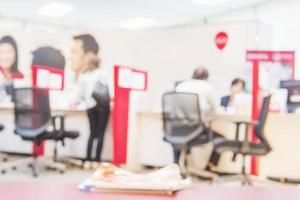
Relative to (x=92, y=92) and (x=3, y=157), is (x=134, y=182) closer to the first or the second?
(x=92, y=92)

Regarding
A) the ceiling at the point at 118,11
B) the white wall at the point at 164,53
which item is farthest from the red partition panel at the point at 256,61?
the ceiling at the point at 118,11

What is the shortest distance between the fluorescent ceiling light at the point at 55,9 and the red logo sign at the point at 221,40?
4.30m

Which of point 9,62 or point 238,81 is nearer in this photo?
point 238,81

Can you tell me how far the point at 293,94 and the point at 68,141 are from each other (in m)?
3.07

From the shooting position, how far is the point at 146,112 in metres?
5.71

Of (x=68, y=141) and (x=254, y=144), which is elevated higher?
(x=254, y=144)

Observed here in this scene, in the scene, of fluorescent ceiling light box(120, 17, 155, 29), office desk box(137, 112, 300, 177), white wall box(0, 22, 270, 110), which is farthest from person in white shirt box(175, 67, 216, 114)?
fluorescent ceiling light box(120, 17, 155, 29)

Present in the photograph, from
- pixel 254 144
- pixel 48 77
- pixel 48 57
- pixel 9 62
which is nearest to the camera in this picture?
pixel 254 144

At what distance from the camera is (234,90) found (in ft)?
19.6

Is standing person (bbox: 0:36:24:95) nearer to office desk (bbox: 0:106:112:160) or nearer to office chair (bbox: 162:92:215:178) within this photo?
office desk (bbox: 0:106:112:160)

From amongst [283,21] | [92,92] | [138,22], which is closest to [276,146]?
[92,92]

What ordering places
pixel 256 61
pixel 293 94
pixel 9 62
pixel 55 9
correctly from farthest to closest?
pixel 55 9 → pixel 9 62 → pixel 293 94 → pixel 256 61

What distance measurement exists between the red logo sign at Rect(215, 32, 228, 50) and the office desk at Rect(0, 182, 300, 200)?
16.9 feet

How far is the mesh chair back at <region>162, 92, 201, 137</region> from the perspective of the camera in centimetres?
468
